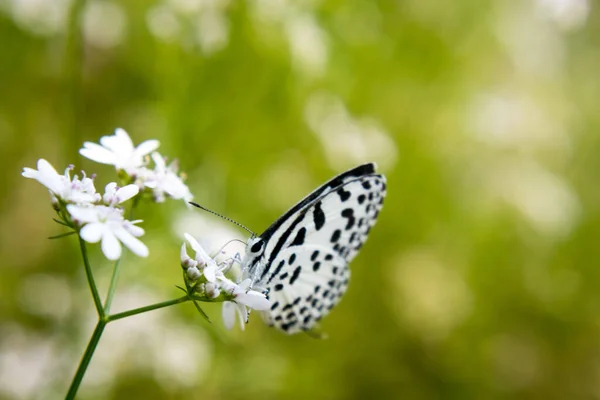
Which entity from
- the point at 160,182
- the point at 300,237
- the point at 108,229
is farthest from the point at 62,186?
the point at 300,237

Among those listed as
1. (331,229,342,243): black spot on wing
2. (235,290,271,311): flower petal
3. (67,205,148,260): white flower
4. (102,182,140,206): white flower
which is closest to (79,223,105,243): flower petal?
(67,205,148,260): white flower

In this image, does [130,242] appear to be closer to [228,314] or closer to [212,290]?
[212,290]

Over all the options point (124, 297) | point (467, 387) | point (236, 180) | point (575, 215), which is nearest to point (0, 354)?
point (124, 297)

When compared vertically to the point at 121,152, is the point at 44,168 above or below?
below

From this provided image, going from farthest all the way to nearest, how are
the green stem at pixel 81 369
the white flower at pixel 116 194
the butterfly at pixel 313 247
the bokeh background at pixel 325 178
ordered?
the bokeh background at pixel 325 178
the butterfly at pixel 313 247
the white flower at pixel 116 194
the green stem at pixel 81 369

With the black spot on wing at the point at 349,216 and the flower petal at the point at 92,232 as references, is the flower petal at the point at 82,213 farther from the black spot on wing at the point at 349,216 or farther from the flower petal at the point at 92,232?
the black spot on wing at the point at 349,216

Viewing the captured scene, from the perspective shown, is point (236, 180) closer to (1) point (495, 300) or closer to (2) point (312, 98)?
(2) point (312, 98)

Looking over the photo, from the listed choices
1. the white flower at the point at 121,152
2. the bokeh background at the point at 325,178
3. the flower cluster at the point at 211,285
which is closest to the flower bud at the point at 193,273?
the flower cluster at the point at 211,285
